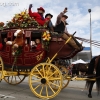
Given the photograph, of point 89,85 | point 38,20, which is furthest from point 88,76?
point 38,20

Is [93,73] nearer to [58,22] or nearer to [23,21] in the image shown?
[58,22]

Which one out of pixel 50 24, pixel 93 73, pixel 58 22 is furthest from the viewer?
pixel 50 24

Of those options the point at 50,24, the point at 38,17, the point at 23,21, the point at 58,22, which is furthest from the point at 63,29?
the point at 23,21

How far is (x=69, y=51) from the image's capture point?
7078 mm

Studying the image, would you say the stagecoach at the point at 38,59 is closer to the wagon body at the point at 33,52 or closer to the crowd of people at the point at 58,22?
the wagon body at the point at 33,52

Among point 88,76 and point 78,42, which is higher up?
point 78,42

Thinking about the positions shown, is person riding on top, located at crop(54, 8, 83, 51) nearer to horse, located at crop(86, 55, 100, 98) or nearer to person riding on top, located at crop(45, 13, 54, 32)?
person riding on top, located at crop(45, 13, 54, 32)

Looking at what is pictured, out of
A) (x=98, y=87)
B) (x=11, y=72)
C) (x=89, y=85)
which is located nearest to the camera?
(x=98, y=87)

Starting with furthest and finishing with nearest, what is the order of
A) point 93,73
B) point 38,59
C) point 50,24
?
point 50,24 < point 93,73 < point 38,59

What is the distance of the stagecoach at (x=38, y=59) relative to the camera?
6.86 m

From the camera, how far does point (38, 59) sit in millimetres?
7277

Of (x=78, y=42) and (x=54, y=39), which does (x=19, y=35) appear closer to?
(x=54, y=39)

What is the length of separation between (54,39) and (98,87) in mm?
2241

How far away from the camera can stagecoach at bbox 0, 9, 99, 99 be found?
686 cm
